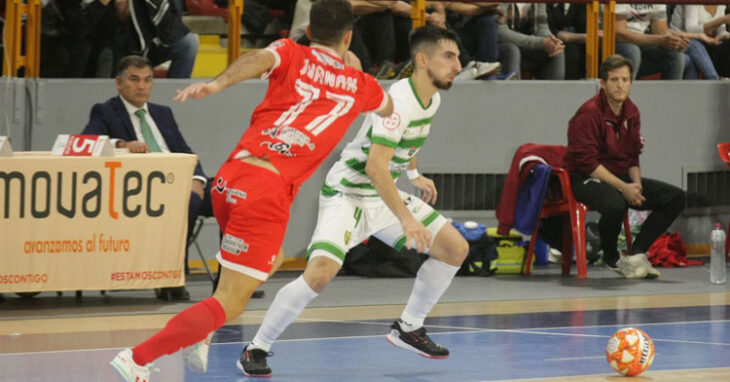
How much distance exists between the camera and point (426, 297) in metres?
6.16

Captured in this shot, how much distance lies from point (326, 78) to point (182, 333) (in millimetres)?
1273

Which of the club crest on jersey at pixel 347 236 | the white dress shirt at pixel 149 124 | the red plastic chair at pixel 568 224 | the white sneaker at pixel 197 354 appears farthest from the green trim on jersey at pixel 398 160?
the red plastic chair at pixel 568 224

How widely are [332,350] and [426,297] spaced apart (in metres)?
0.60

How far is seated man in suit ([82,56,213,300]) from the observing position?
841 centimetres

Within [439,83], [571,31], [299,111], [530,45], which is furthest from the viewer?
[571,31]

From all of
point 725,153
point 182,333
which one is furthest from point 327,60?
point 725,153

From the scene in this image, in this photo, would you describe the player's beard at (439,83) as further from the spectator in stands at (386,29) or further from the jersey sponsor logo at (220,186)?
the spectator in stands at (386,29)

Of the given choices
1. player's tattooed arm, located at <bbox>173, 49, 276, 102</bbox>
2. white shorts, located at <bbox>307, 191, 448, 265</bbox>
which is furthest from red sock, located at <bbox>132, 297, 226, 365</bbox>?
white shorts, located at <bbox>307, 191, 448, 265</bbox>

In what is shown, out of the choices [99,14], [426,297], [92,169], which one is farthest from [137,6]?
[426,297]

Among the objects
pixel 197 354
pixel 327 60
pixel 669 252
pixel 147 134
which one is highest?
pixel 327 60

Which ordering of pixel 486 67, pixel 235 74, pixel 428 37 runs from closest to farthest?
pixel 235 74 < pixel 428 37 < pixel 486 67

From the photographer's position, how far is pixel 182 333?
476cm

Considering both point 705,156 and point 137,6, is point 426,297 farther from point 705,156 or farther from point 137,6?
point 705,156

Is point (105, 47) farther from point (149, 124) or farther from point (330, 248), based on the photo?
point (330, 248)
